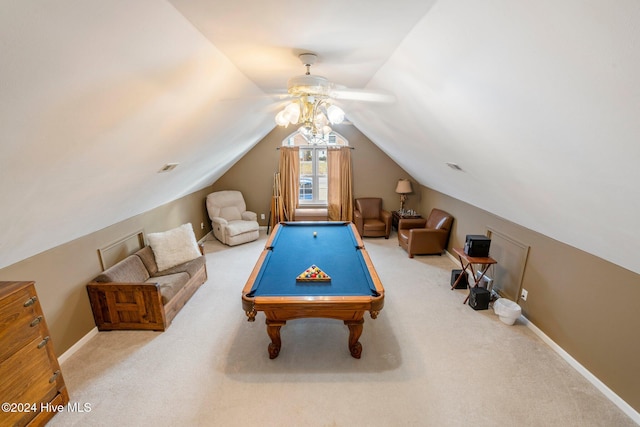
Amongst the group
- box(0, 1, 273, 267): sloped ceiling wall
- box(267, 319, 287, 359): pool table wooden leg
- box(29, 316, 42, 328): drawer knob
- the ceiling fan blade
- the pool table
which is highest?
the ceiling fan blade

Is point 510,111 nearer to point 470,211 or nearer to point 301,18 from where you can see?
point 301,18

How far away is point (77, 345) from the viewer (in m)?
2.91

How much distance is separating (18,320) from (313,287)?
7.02ft

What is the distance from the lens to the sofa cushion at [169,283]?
3229mm

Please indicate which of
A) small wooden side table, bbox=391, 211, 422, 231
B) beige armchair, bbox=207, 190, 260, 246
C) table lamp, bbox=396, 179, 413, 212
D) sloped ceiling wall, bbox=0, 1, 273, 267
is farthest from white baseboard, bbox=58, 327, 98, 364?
table lamp, bbox=396, 179, 413, 212

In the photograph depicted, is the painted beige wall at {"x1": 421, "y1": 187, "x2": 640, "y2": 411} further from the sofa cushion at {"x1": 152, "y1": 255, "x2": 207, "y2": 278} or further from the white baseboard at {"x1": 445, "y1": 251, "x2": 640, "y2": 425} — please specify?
the sofa cushion at {"x1": 152, "y1": 255, "x2": 207, "y2": 278}

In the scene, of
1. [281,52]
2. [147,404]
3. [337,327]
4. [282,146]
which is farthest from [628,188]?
[282,146]

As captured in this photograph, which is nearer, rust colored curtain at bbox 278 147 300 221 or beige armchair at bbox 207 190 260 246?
beige armchair at bbox 207 190 260 246

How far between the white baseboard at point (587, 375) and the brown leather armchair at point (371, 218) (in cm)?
316

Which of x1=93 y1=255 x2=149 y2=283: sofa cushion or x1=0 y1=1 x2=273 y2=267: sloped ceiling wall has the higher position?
x1=0 y1=1 x2=273 y2=267: sloped ceiling wall

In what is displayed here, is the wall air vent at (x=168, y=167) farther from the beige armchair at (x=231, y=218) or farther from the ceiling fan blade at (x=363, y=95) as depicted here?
the beige armchair at (x=231, y=218)

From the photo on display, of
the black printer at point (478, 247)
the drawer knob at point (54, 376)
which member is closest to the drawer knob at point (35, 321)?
the drawer knob at point (54, 376)

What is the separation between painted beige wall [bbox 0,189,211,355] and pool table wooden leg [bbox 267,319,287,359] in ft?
6.65

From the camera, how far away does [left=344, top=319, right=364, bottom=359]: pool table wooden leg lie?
265cm
